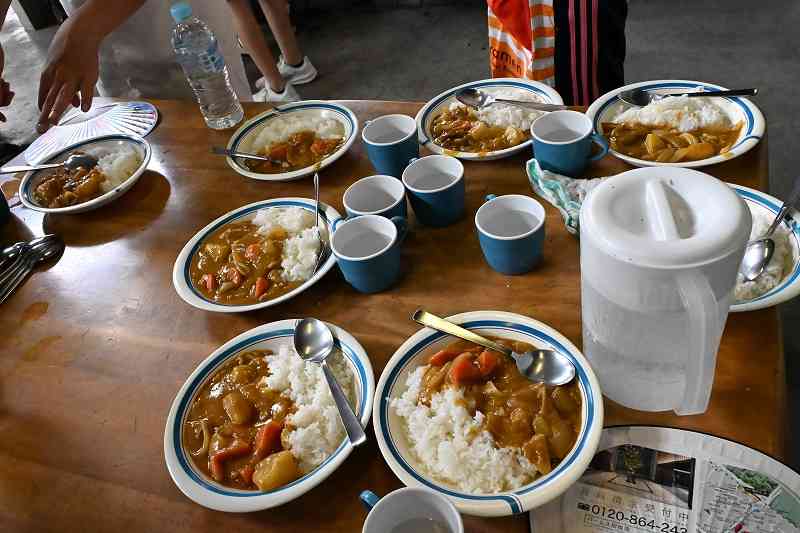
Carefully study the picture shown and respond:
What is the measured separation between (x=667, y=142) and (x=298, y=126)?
1.19 meters

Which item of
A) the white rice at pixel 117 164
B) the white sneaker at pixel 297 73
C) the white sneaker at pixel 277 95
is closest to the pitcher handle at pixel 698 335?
the white rice at pixel 117 164

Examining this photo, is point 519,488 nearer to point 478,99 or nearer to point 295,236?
point 295,236

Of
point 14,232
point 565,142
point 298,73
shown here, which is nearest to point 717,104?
point 565,142

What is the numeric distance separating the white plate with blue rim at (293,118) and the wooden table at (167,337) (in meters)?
0.04

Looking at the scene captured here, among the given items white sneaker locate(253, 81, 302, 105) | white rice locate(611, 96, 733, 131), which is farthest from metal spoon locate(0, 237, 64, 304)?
white sneaker locate(253, 81, 302, 105)

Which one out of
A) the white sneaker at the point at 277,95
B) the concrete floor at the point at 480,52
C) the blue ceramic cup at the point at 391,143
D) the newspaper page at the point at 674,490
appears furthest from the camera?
the white sneaker at the point at 277,95

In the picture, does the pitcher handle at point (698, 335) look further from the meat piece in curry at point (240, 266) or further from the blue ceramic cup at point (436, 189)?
the meat piece in curry at point (240, 266)

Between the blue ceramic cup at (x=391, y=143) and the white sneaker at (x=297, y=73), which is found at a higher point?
the blue ceramic cup at (x=391, y=143)

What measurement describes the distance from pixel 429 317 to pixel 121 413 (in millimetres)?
723

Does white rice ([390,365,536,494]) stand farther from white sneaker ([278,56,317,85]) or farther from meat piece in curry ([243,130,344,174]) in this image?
white sneaker ([278,56,317,85])

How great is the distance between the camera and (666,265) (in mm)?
753

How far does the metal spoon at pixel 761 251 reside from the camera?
115cm

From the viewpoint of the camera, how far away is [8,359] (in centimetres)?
149

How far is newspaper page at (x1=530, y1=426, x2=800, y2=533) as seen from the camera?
880mm
